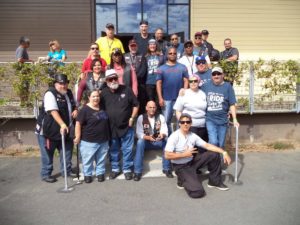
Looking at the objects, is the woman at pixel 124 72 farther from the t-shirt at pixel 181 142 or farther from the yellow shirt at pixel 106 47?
the t-shirt at pixel 181 142

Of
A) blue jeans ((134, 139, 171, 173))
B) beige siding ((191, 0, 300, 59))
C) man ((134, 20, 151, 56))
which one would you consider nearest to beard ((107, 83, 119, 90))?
blue jeans ((134, 139, 171, 173))

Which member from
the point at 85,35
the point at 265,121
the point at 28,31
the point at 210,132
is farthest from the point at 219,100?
the point at 28,31

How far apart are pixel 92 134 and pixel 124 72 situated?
122 centimetres

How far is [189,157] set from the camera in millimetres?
5504

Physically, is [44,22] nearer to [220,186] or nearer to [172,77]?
[172,77]

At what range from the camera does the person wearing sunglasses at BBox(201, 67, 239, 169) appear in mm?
5773

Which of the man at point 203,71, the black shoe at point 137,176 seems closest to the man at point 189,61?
the man at point 203,71

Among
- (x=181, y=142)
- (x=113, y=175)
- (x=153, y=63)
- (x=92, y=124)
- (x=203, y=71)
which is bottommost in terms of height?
(x=113, y=175)

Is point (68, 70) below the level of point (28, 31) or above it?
below

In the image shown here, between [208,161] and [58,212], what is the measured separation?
2390mm

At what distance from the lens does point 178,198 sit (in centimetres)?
513

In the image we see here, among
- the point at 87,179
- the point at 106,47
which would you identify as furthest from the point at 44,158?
the point at 106,47

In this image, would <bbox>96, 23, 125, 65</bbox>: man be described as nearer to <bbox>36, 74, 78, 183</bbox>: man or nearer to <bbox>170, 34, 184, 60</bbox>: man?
<bbox>170, 34, 184, 60</bbox>: man

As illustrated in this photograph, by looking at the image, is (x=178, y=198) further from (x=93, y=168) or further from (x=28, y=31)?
(x=28, y=31)
